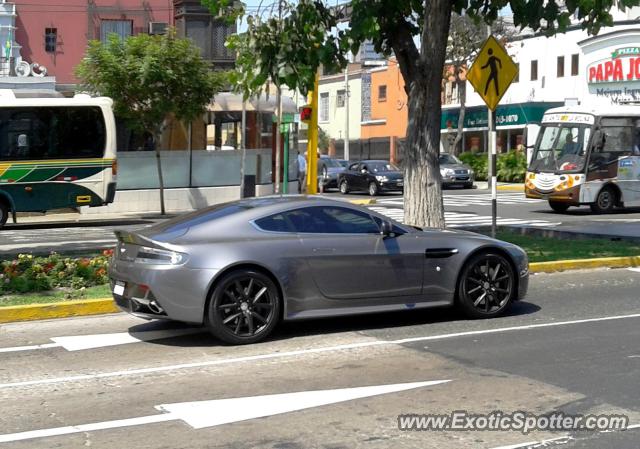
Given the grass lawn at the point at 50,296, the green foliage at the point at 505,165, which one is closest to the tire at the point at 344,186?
the green foliage at the point at 505,165

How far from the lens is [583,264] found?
50.1ft

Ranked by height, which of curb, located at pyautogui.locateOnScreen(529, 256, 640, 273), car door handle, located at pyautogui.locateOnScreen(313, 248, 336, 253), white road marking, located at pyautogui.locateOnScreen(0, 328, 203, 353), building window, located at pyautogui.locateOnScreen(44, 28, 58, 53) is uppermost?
building window, located at pyautogui.locateOnScreen(44, 28, 58, 53)

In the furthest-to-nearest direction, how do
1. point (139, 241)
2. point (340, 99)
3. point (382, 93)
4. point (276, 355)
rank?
point (340, 99) < point (382, 93) < point (139, 241) < point (276, 355)

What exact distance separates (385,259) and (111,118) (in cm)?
1754

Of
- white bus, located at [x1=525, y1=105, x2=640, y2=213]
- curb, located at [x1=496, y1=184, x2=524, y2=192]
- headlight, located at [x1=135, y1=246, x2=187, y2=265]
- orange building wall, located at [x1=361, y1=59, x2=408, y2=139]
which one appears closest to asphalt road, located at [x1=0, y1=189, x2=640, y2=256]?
white bus, located at [x1=525, y1=105, x2=640, y2=213]

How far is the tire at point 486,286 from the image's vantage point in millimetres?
10898

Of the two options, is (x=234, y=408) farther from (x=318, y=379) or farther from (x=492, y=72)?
(x=492, y=72)

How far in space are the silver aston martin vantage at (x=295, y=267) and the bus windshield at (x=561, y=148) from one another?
19.2 m

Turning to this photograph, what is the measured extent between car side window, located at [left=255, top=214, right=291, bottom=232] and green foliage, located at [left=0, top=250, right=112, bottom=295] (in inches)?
145

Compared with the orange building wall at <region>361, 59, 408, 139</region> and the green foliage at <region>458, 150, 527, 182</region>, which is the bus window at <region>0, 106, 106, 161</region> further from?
the orange building wall at <region>361, 59, 408, 139</region>

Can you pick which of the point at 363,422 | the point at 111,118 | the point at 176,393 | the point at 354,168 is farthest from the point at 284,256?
the point at 354,168

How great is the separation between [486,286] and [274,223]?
8.26 ft

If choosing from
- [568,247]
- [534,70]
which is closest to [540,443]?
[568,247]

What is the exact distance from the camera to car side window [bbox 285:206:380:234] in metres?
10.3
